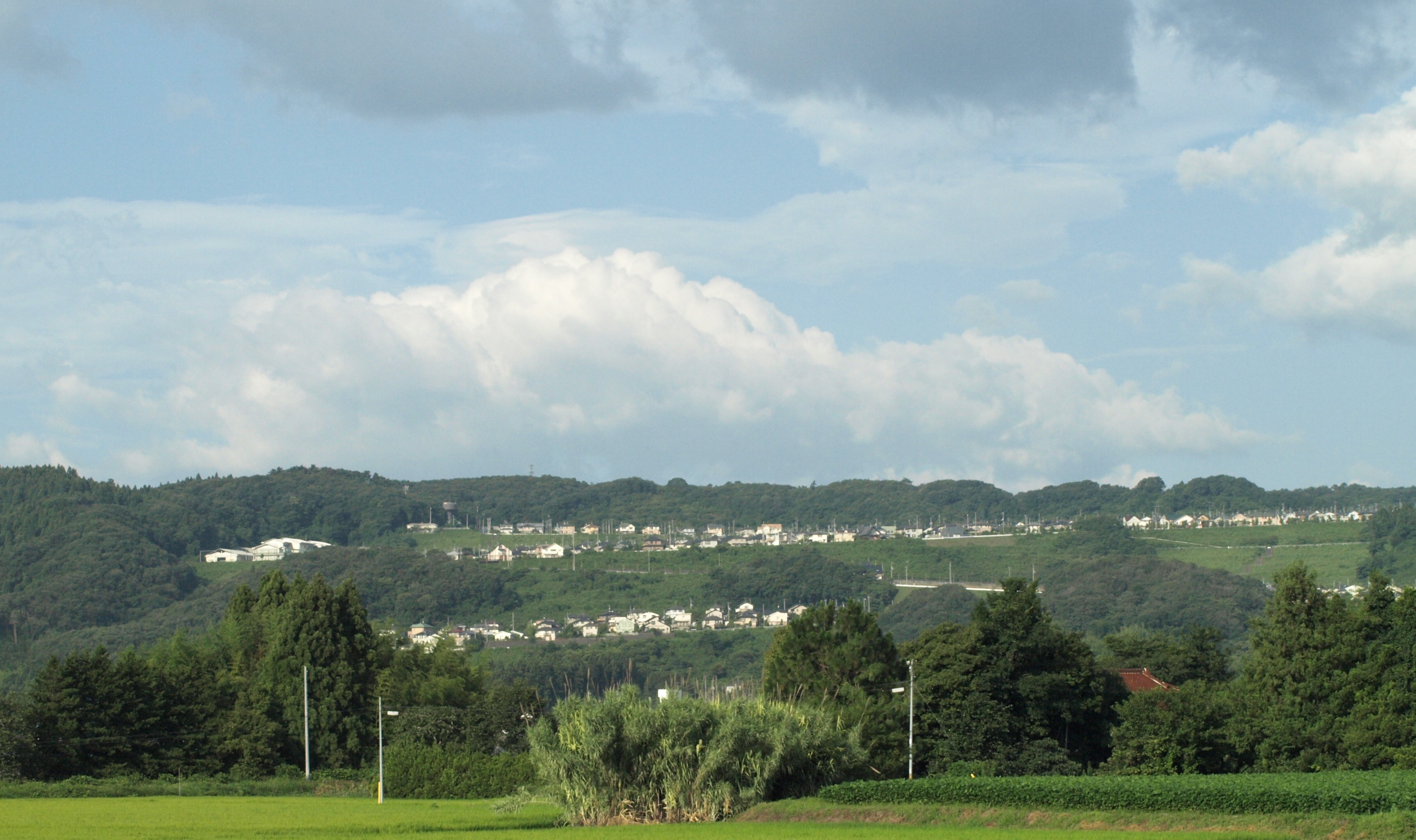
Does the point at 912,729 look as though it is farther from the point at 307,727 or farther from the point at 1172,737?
the point at 307,727

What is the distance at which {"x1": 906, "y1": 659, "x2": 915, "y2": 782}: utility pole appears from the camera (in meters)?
51.2

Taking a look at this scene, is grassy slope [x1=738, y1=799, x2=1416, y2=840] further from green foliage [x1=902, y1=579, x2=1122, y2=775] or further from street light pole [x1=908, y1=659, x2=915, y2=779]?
green foliage [x1=902, y1=579, x2=1122, y2=775]

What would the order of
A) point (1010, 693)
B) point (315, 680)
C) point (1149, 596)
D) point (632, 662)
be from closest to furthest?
1. point (1010, 693)
2. point (315, 680)
3. point (632, 662)
4. point (1149, 596)

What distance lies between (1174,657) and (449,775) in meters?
39.5

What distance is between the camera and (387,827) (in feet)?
122

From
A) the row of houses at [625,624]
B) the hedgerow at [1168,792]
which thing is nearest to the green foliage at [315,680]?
the hedgerow at [1168,792]

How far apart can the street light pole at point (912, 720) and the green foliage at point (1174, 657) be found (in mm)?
19863

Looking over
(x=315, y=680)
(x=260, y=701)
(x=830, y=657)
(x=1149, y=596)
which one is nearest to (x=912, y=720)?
(x=830, y=657)

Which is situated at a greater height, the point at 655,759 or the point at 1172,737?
the point at 655,759

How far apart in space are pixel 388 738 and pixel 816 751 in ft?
82.3

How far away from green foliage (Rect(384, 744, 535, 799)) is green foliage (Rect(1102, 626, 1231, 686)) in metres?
33.4

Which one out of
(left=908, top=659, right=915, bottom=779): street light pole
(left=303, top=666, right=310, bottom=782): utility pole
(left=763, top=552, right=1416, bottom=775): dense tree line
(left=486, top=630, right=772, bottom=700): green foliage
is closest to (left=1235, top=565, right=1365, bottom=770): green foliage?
(left=763, top=552, right=1416, bottom=775): dense tree line

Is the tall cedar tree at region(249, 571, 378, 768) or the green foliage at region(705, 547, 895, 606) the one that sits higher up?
the tall cedar tree at region(249, 571, 378, 768)

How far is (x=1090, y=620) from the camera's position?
6531 inches
